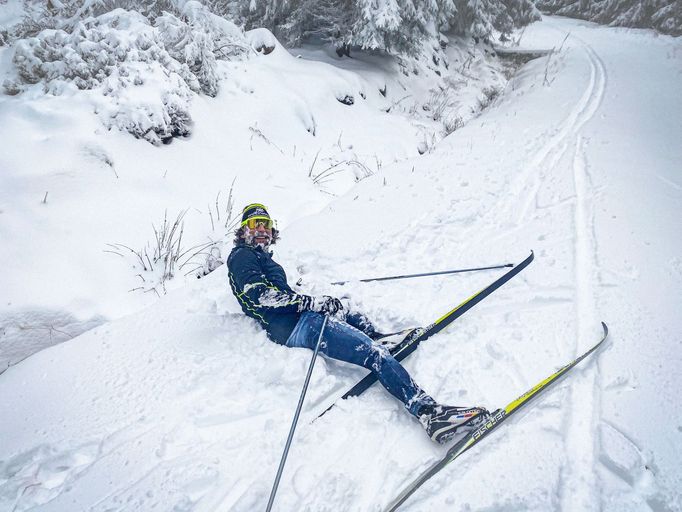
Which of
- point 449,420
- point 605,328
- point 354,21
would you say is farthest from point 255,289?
point 354,21

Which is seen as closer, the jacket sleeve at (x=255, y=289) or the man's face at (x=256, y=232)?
the jacket sleeve at (x=255, y=289)

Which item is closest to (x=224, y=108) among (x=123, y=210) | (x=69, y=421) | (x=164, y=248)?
(x=123, y=210)

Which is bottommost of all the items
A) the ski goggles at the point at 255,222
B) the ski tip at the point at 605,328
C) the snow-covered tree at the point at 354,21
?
the ski goggles at the point at 255,222

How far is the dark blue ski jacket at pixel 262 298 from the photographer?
3.07 m

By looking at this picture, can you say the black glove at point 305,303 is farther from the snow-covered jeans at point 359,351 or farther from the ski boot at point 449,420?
the ski boot at point 449,420

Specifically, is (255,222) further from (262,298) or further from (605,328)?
(605,328)

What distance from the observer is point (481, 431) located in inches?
91.0

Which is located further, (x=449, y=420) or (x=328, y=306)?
(x=328, y=306)

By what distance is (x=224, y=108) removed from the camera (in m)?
6.58

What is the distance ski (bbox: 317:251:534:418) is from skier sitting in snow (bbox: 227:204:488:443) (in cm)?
16

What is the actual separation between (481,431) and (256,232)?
2.47 m

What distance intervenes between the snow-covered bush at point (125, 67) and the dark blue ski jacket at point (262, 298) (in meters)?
3.19

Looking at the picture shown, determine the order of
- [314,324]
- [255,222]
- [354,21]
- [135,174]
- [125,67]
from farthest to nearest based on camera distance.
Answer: [354,21] → [125,67] → [135,174] → [255,222] → [314,324]

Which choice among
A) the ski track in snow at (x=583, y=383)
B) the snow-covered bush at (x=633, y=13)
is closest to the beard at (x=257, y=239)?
the ski track in snow at (x=583, y=383)
